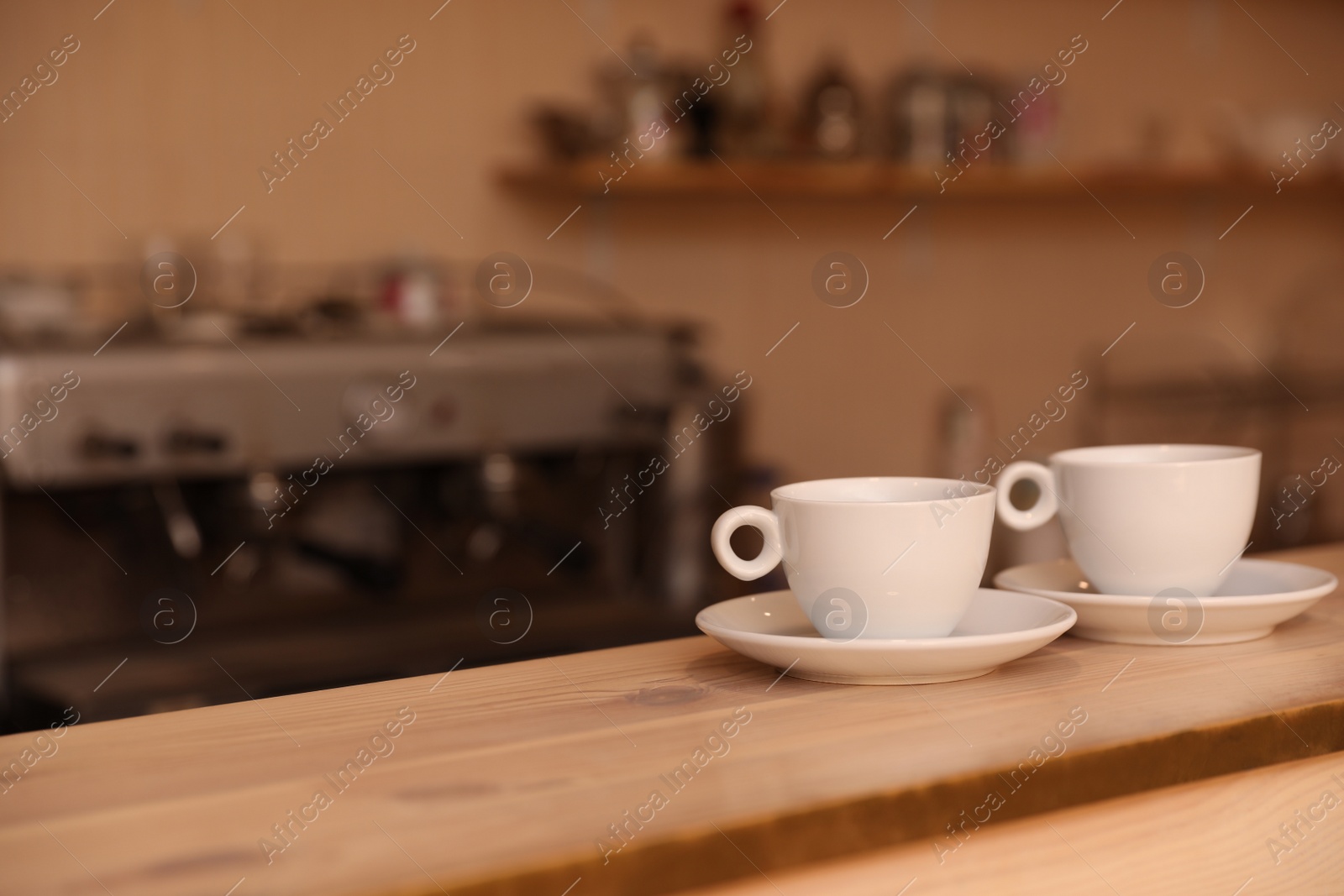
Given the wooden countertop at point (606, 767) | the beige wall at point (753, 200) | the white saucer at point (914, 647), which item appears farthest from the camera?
the beige wall at point (753, 200)

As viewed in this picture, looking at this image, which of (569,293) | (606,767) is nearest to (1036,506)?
(606,767)

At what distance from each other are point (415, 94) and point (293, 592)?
1.06m

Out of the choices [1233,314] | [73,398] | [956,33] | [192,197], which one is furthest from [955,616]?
[1233,314]

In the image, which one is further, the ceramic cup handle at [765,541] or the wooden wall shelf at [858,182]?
the wooden wall shelf at [858,182]

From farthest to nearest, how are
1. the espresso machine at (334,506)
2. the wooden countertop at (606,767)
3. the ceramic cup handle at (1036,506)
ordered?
the espresso machine at (334,506)
the ceramic cup handle at (1036,506)
the wooden countertop at (606,767)

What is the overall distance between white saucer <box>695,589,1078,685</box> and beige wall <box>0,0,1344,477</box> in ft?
5.21

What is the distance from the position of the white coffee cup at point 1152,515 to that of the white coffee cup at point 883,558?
0.28 ft

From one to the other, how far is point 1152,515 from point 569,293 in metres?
1.74

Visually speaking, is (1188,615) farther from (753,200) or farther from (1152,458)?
(753,200)

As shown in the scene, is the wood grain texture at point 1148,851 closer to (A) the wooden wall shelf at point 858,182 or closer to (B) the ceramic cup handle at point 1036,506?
(B) the ceramic cup handle at point 1036,506

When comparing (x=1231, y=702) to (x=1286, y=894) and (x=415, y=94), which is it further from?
(x=415, y=94)

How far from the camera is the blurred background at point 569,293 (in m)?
1.27

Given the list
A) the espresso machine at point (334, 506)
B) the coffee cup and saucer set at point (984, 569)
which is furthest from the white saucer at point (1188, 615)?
the espresso machine at point (334, 506)

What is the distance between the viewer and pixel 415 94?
211 centimetres
